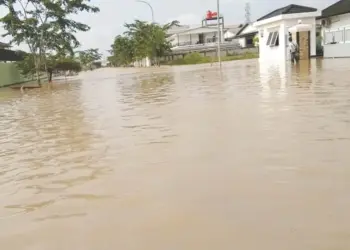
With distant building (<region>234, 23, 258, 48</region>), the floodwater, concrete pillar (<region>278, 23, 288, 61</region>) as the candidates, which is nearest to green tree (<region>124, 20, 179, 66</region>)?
distant building (<region>234, 23, 258, 48</region>)

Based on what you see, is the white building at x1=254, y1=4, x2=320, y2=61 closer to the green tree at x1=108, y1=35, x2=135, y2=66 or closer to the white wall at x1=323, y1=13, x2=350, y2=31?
the white wall at x1=323, y1=13, x2=350, y2=31

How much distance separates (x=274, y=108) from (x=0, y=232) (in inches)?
252

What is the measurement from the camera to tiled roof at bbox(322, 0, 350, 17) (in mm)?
31034

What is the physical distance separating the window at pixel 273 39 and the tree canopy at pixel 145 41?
22.9 m

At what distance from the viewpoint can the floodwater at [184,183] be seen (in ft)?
11.3

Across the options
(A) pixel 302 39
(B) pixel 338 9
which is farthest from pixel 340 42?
(A) pixel 302 39

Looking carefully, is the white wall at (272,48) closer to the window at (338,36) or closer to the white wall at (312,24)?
the white wall at (312,24)

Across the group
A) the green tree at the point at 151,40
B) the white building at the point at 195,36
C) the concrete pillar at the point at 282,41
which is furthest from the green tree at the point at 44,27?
the white building at the point at 195,36

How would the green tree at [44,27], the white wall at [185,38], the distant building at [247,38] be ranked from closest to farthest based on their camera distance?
the green tree at [44,27], the distant building at [247,38], the white wall at [185,38]

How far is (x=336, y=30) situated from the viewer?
1294 inches

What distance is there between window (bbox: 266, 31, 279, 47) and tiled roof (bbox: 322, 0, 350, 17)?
531 centimetres

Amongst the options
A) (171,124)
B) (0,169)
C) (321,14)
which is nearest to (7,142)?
(0,169)

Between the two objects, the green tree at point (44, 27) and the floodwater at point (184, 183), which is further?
the green tree at point (44, 27)

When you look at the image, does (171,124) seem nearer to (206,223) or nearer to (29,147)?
(29,147)
